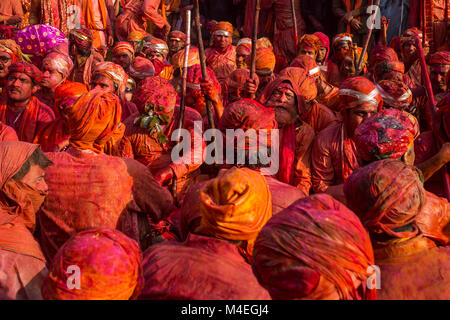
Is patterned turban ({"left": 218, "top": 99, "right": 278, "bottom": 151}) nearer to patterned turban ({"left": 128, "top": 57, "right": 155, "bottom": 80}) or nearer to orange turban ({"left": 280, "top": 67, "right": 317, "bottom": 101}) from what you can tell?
orange turban ({"left": 280, "top": 67, "right": 317, "bottom": 101})

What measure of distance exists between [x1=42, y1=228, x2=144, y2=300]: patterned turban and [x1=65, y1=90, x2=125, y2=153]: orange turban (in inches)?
47.2

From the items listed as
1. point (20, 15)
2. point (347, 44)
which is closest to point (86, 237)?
point (347, 44)

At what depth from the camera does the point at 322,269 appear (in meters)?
2.01

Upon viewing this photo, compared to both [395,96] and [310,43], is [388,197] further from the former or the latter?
[310,43]

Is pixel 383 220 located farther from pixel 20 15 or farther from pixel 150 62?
pixel 20 15

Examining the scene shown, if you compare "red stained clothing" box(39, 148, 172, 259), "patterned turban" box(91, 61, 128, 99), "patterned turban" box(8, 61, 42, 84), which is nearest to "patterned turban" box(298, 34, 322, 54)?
"patterned turban" box(91, 61, 128, 99)

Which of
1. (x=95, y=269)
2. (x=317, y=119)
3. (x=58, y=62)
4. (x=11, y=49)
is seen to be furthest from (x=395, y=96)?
(x=11, y=49)

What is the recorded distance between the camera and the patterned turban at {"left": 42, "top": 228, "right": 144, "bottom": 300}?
6.88ft

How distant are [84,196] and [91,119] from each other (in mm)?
453

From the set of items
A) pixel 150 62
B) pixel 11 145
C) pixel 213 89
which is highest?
pixel 11 145

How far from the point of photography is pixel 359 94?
4.79 meters

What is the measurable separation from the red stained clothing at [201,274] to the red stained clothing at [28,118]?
3.00m

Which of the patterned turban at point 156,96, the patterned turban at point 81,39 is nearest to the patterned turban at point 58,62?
the patterned turban at point 81,39

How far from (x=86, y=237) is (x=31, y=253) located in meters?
0.78
